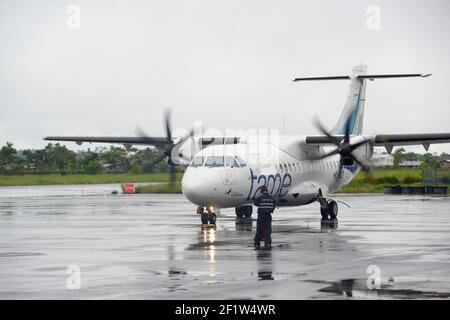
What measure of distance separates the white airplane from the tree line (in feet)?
206

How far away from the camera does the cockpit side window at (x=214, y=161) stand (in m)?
30.3

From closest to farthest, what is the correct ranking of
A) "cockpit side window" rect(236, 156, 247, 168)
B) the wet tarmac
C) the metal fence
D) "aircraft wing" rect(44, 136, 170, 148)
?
the wet tarmac < "cockpit side window" rect(236, 156, 247, 168) < "aircraft wing" rect(44, 136, 170, 148) < the metal fence

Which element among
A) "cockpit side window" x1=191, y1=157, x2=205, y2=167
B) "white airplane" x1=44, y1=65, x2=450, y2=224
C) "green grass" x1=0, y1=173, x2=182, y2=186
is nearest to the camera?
"white airplane" x1=44, y1=65, x2=450, y2=224

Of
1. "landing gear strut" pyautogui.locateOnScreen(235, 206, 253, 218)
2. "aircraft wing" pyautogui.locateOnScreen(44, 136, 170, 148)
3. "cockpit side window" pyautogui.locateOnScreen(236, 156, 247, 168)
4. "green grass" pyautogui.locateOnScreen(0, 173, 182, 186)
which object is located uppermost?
"aircraft wing" pyautogui.locateOnScreen(44, 136, 170, 148)

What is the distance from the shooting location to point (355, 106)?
40.0 meters

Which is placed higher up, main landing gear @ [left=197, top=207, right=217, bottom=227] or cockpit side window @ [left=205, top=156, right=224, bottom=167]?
cockpit side window @ [left=205, top=156, right=224, bottom=167]

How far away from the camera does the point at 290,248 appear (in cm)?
2253

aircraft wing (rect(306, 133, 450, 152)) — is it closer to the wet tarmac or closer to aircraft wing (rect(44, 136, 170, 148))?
the wet tarmac

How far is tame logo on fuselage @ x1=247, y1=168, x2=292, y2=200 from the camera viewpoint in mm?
31516

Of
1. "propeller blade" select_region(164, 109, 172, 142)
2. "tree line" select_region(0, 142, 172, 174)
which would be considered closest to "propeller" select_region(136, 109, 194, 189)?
"propeller blade" select_region(164, 109, 172, 142)

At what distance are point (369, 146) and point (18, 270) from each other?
65.6 ft

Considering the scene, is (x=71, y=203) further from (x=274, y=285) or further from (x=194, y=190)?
(x=274, y=285)

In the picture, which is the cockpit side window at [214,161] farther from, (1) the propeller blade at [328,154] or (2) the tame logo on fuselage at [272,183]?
(1) the propeller blade at [328,154]

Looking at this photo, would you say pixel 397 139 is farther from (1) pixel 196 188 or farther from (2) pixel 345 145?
(1) pixel 196 188
